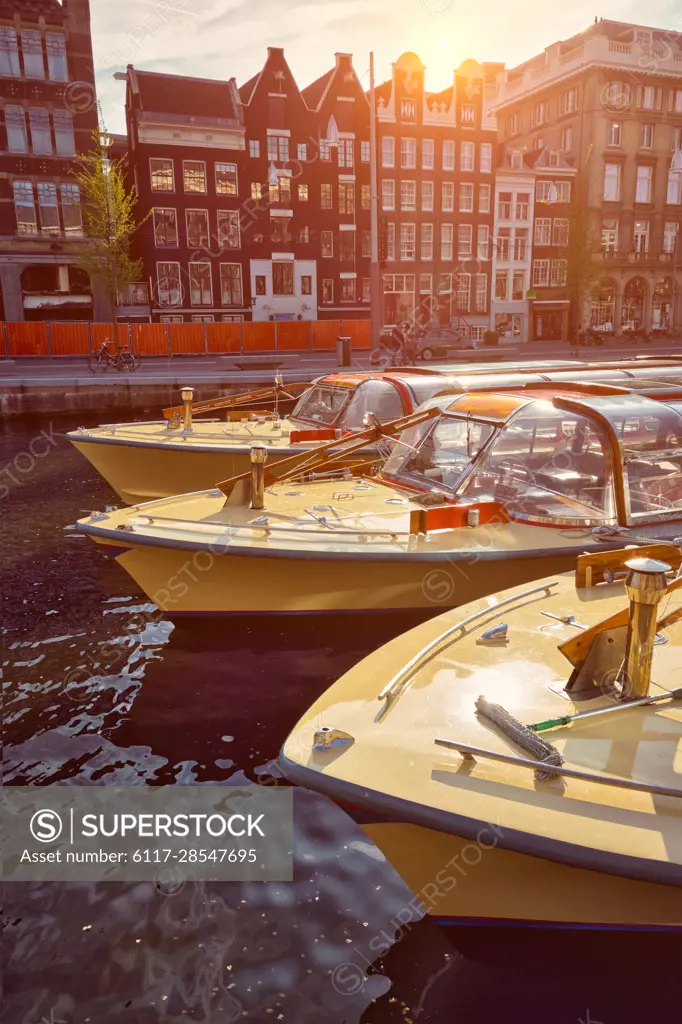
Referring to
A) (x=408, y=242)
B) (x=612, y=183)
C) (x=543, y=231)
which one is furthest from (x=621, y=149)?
(x=408, y=242)

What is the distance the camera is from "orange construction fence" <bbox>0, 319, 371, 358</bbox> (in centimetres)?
3070

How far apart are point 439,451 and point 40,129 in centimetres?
3703

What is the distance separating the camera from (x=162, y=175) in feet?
133

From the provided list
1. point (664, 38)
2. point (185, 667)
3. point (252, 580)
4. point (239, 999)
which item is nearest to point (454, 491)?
point (252, 580)

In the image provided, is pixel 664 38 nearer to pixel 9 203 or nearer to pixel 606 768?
pixel 9 203

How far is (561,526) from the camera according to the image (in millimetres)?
7246

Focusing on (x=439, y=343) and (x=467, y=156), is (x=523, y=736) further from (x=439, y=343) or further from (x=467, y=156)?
(x=467, y=156)

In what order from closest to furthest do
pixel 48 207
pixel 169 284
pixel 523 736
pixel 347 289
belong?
pixel 523 736, pixel 48 207, pixel 169 284, pixel 347 289

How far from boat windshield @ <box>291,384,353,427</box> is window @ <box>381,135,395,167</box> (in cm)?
3671

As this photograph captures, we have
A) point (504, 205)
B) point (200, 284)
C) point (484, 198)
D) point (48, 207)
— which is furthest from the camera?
point (504, 205)

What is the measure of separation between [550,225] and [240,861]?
50793mm

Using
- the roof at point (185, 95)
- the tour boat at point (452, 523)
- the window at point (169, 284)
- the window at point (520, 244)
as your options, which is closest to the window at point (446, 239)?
the window at point (520, 244)

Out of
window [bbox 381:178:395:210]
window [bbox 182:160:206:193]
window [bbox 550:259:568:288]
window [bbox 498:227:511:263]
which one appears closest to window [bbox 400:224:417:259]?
window [bbox 381:178:395:210]

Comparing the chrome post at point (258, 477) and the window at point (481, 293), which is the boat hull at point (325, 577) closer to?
the chrome post at point (258, 477)
